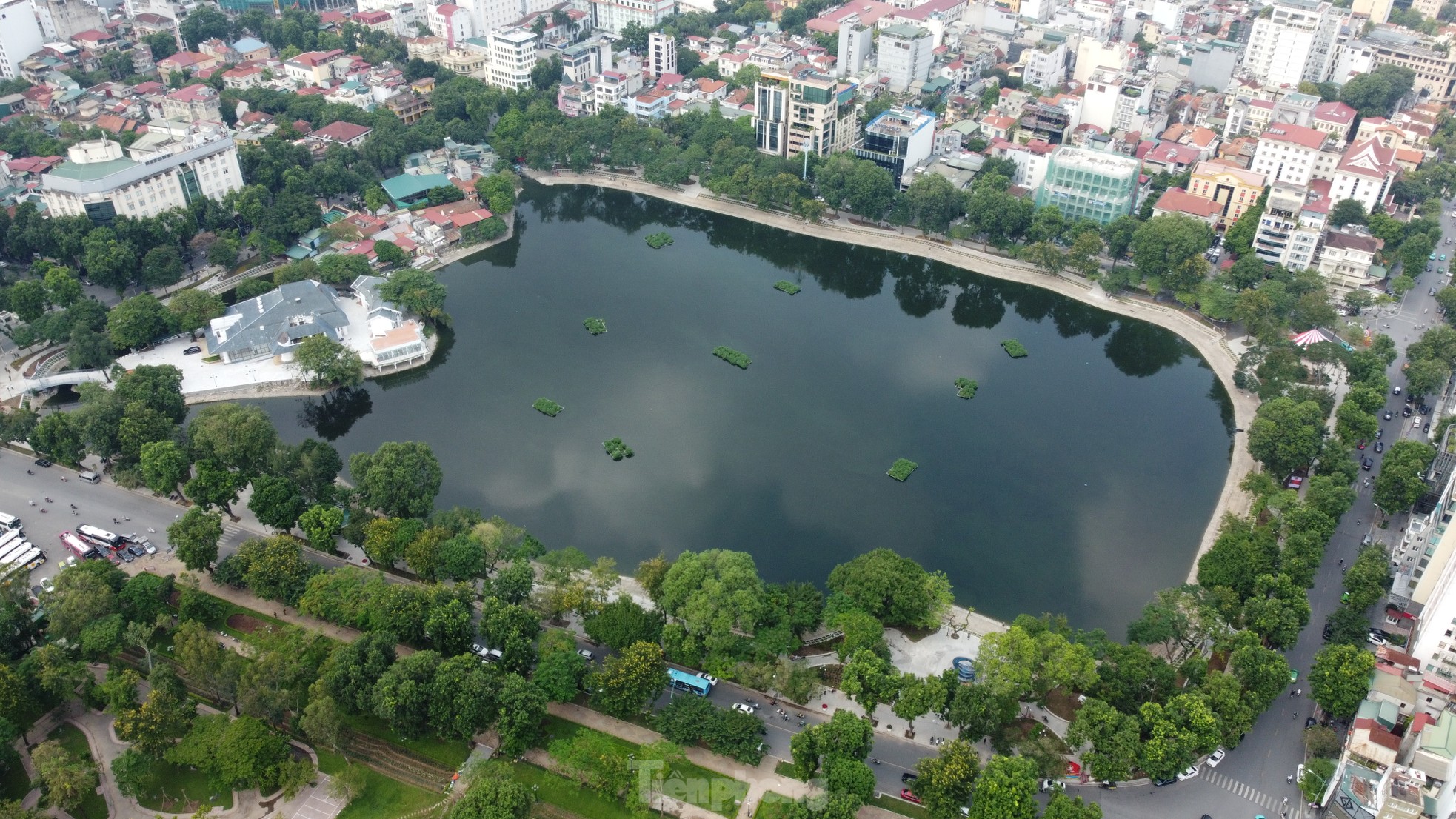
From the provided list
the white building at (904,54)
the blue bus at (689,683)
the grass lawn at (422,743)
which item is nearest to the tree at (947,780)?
the blue bus at (689,683)

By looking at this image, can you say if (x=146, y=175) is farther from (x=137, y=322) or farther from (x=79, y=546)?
(x=79, y=546)

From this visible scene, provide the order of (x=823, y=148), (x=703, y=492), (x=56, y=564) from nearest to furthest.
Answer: (x=56, y=564), (x=703, y=492), (x=823, y=148)

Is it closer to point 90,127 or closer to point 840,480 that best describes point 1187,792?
point 840,480

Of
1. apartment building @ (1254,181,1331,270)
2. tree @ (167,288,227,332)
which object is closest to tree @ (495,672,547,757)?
tree @ (167,288,227,332)

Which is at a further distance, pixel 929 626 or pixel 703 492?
pixel 703 492

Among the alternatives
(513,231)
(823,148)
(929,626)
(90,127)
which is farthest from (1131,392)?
(90,127)

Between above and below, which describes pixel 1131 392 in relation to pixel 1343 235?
below

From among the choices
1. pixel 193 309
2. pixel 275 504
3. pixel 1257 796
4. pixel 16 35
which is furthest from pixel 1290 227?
pixel 16 35

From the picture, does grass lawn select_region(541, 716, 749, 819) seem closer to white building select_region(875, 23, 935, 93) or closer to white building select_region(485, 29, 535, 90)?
white building select_region(485, 29, 535, 90)

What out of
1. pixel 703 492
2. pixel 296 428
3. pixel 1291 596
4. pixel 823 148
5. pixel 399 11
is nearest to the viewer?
pixel 1291 596
